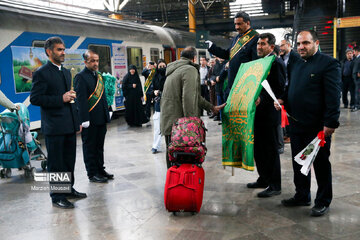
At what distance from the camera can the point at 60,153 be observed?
416 cm

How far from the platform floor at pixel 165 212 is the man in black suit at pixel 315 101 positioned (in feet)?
1.20

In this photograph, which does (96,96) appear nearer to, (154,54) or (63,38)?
(63,38)

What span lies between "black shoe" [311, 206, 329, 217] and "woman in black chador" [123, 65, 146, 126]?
6.89m

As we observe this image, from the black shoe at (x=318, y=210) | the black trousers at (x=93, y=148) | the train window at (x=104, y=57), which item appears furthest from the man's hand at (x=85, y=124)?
the train window at (x=104, y=57)

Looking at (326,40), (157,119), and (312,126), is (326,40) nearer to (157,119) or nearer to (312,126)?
(157,119)

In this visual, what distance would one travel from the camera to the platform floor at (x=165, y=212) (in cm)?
335

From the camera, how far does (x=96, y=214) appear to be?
3922 millimetres

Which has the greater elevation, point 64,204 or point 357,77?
point 357,77

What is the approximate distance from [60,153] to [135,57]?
327 inches

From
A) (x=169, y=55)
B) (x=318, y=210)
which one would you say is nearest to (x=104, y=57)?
(x=169, y=55)

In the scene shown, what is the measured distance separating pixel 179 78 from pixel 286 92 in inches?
49.1

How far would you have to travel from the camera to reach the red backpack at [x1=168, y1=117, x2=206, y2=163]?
370 cm

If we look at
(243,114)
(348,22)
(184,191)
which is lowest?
(184,191)

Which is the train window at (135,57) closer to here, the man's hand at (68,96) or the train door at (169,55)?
the train door at (169,55)
